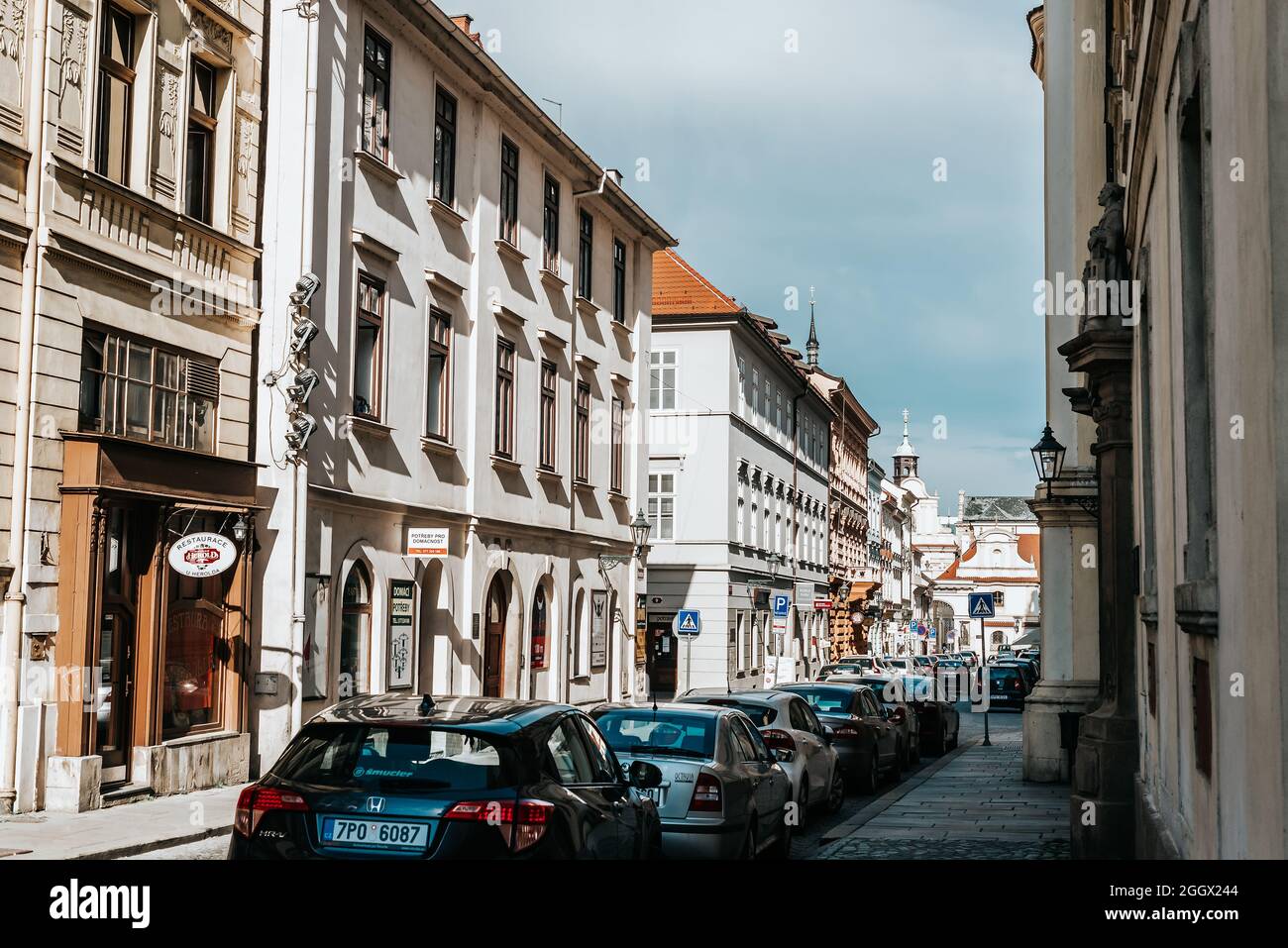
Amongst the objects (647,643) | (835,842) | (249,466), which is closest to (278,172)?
(249,466)

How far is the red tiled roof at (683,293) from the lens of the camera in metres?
46.0

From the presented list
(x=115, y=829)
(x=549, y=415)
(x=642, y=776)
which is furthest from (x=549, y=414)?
(x=642, y=776)

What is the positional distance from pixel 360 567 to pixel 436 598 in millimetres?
2741

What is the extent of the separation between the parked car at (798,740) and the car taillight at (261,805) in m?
8.74

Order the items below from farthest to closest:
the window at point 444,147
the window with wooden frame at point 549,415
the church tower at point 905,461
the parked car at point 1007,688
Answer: the church tower at point 905,461 → the parked car at point 1007,688 → the window with wooden frame at point 549,415 → the window at point 444,147

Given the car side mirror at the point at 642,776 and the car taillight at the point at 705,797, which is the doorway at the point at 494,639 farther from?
the car side mirror at the point at 642,776

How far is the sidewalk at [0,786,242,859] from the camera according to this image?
41.3 feet

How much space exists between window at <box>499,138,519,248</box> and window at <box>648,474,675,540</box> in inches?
752

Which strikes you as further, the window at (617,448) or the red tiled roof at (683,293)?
the red tiled roof at (683,293)

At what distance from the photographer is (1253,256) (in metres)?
5.00

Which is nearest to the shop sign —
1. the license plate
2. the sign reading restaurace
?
the sign reading restaurace

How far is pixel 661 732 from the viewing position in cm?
1245

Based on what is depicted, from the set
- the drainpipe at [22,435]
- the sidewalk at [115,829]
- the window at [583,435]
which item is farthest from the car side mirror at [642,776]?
the window at [583,435]

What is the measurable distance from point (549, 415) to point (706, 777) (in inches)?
723
